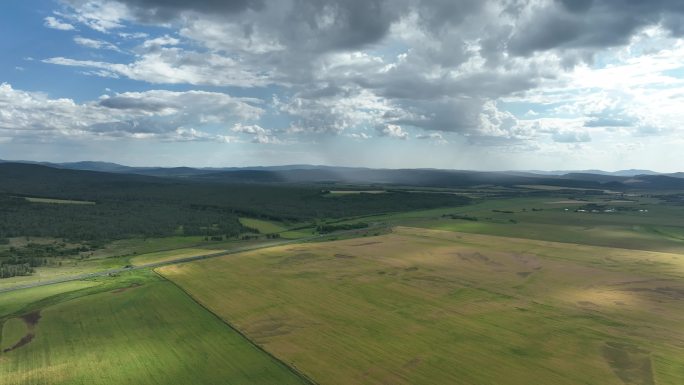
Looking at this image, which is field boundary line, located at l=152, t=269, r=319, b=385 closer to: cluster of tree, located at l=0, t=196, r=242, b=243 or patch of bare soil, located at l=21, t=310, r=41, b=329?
patch of bare soil, located at l=21, t=310, r=41, b=329


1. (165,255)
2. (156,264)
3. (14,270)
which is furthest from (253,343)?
(14,270)

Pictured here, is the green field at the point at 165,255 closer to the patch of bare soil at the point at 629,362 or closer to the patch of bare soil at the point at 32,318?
the patch of bare soil at the point at 32,318

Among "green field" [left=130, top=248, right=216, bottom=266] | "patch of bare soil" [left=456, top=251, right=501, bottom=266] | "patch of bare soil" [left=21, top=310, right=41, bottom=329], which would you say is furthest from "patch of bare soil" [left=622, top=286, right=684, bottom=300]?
"green field" [left=130, top=248, right=216, bottom=266]

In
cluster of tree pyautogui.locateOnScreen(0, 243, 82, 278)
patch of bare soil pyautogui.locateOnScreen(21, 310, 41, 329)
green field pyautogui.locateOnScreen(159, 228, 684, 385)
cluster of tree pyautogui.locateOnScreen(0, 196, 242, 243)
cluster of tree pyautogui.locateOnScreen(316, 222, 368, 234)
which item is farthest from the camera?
cluster of tree pyautogui.locateOnScreen(316, 222, 368, 234)

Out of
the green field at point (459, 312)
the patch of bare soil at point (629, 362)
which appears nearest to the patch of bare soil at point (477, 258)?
the green field at point (459, 312)

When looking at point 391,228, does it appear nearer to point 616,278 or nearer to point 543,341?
point 616,278

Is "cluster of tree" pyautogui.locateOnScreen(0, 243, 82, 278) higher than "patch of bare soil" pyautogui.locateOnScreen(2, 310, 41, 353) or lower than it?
lower
